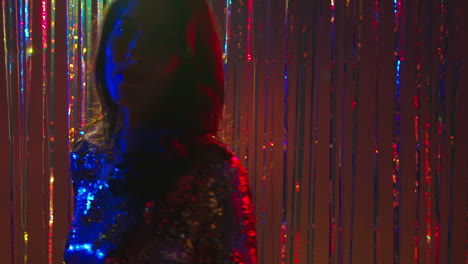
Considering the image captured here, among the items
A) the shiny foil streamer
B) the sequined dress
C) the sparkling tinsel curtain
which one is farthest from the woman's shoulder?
the shiny foil streamer

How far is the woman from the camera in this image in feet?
1.88

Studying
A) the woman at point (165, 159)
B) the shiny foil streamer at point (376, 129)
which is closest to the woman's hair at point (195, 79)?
the woman at point (165, 159)

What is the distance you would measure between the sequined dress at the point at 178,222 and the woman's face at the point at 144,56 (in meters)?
0.12

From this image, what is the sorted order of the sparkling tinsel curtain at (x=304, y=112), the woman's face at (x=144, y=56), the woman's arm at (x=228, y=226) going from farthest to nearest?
the sparkling tinsel curtain at (x=304, y=112) → the woman's face at (x=144, y=56) → the woman's arm at (x=228, y=226)

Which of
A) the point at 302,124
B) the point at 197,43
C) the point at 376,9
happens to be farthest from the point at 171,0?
the point at 376,9

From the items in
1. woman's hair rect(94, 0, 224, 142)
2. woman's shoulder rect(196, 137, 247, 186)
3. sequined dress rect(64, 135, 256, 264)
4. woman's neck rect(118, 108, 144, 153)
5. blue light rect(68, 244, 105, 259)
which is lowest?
blue light rect(68, 244, 105, 259)

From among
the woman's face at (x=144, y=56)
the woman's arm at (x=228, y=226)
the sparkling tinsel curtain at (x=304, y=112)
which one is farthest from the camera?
the sparkling tinsel curtain at (x=304, y=112)

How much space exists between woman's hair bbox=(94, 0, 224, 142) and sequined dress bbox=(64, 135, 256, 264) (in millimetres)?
56

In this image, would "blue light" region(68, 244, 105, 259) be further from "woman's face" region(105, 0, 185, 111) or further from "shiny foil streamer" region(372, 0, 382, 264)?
"shiny foil streamer" region(372, 0, 382, 264)

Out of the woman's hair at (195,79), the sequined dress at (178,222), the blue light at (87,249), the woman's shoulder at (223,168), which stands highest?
the woman's hair at (195,79)

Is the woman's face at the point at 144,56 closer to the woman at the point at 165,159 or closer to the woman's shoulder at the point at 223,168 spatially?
the woman at the point at 165,159

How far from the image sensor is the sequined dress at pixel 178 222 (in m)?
0.56

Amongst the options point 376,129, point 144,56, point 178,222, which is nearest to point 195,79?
point 144,56

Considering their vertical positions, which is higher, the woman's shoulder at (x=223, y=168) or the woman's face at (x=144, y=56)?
the woman's face at (x=144, y=56)
